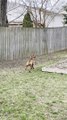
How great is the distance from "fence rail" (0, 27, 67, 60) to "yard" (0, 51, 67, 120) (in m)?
3.13

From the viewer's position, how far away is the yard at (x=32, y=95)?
568 cm

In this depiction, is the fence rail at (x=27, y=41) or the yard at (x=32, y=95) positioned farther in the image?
the fence rail at (x=27, y=41)

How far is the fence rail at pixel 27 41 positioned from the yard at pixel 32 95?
3134 mm

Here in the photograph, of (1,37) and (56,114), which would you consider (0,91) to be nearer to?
(56,114)

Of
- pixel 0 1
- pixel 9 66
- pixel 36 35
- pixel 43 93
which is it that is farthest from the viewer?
pixel 36 35

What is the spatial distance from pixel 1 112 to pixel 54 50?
42.3 feet

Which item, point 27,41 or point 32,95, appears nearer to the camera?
point 32,95

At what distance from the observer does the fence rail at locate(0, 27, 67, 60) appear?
13.5m

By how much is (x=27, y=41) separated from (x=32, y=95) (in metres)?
8.39

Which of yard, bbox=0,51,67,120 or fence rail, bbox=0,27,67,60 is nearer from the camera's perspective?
yard, bbox=0,51,67,120

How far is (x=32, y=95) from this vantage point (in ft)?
23.2

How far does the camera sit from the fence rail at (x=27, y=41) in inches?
531

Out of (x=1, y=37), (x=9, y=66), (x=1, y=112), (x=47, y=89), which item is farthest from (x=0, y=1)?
(x=1, y=112)

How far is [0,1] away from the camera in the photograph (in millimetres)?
14672
